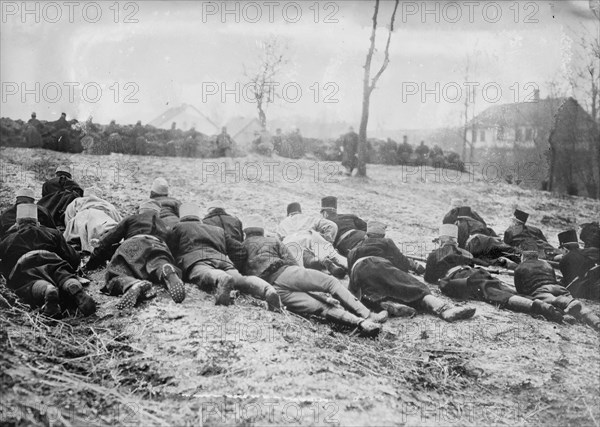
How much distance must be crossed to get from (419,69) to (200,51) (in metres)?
2.42

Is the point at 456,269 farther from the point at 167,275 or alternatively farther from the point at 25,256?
the point at 25,256

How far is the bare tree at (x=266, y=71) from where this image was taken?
4.80 m

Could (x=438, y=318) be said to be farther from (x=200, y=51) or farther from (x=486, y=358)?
(x=200, y=51)

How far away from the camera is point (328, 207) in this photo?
550 cm

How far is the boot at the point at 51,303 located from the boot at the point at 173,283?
2.24 feet

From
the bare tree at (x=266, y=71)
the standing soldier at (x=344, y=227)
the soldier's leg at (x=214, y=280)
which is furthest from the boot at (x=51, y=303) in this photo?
the bare tree at (x=266, y=71)

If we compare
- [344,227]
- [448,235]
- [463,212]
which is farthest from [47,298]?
[463,212]

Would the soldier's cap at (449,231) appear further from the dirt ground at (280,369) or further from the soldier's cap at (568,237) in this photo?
the soldier's cap at (568,237)

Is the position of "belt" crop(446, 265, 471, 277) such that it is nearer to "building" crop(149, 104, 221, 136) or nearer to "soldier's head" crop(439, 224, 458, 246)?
"soldier's head" crop(439, 224, 458, 246)

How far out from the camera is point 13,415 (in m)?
2.20

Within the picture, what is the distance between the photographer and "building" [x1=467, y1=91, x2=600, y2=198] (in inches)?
249

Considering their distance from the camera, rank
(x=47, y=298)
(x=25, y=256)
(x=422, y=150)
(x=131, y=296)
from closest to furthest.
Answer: (x=47, y=298), (x=131, y=296), (x=25, y=256), (x=422, y=150)

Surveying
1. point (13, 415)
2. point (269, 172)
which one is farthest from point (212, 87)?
point (13, 415)

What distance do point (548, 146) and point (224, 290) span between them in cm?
524
